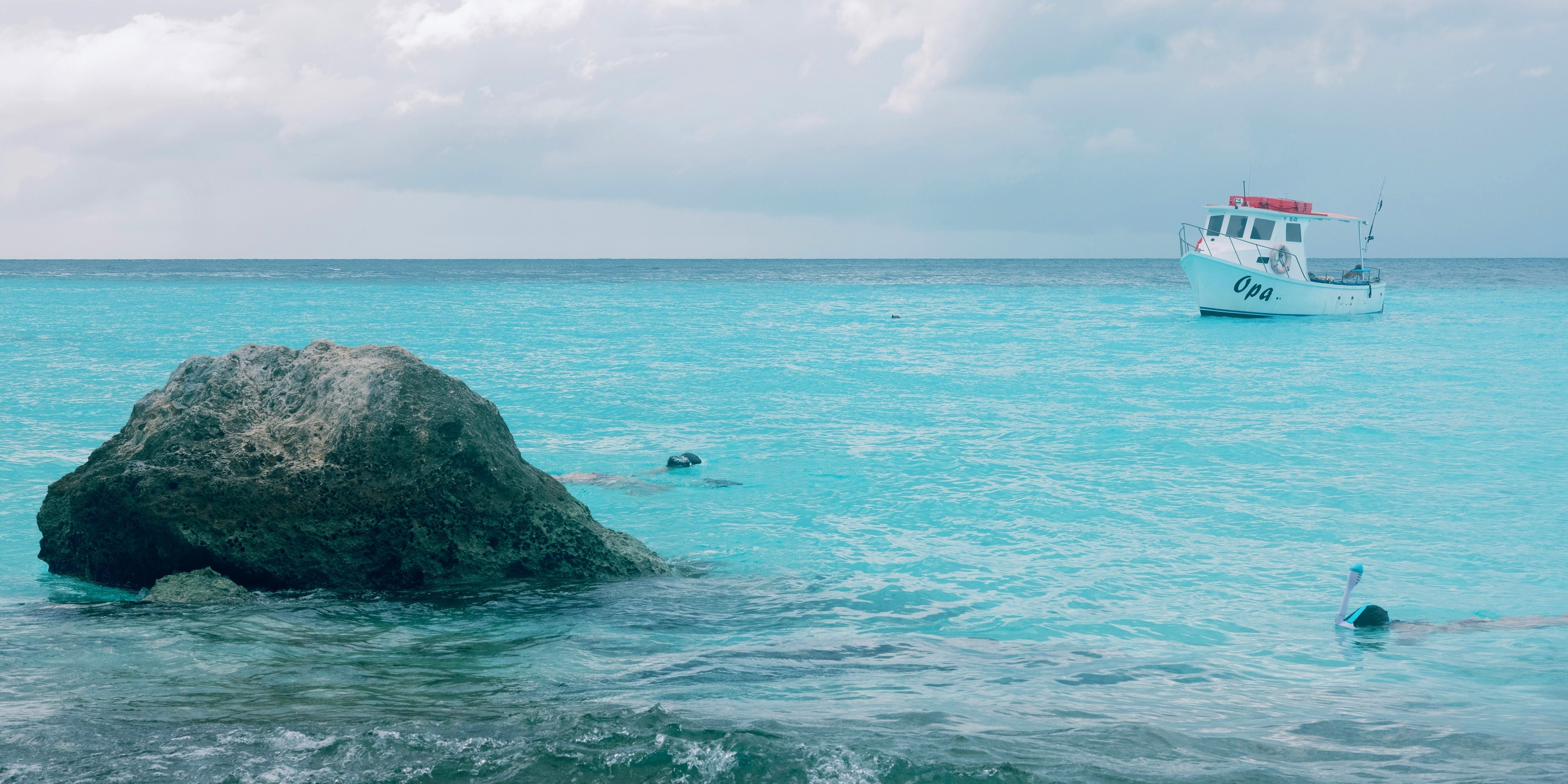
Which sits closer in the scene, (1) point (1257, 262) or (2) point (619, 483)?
(2) point (619, 483)

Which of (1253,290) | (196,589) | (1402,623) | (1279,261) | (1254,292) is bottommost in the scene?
(1402,623)

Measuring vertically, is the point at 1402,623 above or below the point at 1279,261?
below

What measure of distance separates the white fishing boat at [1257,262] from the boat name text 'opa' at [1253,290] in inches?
1.0

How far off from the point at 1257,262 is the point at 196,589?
39739 millimetres

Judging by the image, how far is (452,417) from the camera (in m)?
7.02

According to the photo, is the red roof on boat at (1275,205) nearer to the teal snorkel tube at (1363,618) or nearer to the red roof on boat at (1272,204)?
the red roof on boat at (1272,204)

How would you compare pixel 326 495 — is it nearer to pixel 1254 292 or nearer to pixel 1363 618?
pixel 1363 618

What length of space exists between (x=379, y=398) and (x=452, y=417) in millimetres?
539

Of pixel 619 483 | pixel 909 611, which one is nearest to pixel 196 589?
pixel 909 611

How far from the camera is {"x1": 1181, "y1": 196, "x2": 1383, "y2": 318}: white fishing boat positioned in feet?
124

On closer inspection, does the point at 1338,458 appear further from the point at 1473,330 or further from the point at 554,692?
the point at 1473,330

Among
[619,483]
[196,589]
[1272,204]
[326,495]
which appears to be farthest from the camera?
[1272,204]

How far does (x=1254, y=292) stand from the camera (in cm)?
3897

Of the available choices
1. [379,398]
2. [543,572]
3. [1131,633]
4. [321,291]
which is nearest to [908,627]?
[1131,633]
